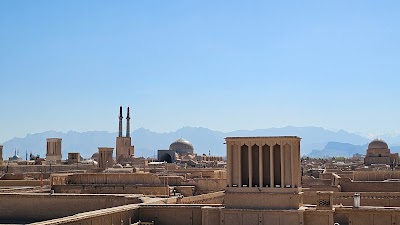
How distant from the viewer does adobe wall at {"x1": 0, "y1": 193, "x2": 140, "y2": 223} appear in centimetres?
2636

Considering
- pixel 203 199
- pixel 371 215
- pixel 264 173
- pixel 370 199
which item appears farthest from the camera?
pixel 370 199

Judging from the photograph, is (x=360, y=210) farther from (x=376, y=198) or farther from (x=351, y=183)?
(x=351, y=183)

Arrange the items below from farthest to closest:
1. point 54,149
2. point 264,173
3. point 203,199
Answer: point 54,149, point 203,199, point 264,173

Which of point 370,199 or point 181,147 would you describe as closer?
point 370,199

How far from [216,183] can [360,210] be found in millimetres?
16140

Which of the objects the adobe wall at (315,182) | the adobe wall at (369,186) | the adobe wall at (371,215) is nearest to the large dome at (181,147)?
the adobe wall at (315,182)

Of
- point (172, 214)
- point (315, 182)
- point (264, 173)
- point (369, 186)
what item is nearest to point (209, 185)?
point (315, 182)

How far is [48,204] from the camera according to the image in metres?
26.8

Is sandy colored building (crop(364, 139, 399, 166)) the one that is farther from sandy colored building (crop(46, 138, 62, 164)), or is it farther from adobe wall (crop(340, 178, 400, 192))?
sandy colored building (crop(46, 138, 62, 164))

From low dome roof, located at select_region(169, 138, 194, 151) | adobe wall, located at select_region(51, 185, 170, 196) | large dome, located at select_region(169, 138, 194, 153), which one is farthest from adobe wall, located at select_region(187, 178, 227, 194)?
low dome roof, located at select_region(169, 138, 194, 151)

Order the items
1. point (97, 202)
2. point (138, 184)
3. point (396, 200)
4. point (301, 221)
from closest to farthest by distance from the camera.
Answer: point (301, 221), point (97, 202), point (396, 200), point (138, 184)

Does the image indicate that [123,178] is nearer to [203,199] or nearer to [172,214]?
[203,199]

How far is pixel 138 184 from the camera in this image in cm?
3475

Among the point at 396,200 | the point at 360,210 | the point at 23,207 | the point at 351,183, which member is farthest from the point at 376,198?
the point at 23,207
